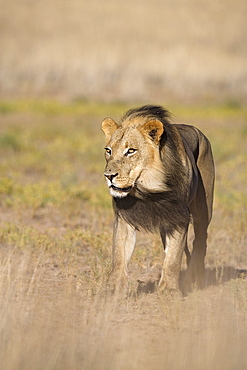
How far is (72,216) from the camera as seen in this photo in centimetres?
979

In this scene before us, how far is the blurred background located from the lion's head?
66.0ft

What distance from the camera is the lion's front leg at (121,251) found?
19.0 ft

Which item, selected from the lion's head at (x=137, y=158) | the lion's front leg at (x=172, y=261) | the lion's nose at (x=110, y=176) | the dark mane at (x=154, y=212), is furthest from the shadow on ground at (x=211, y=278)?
the lion's nose at (x=110, y=176)

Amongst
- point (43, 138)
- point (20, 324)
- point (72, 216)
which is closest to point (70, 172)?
point (72, 216)

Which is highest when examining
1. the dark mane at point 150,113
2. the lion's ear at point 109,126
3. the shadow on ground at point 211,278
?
the dark mane at point 150,113

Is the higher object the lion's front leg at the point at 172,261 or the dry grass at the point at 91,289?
the lion's front leg at the point at 172,261

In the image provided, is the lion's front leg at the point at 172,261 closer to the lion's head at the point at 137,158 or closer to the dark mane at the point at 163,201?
the dark mane at the point at 163,201

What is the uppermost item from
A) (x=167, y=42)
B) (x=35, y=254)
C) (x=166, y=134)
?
(x=167, y=42)

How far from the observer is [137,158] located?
216 inches

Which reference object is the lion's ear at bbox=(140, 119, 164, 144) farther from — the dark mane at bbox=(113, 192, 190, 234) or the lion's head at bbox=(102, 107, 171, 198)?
the dark mane at bbox=(113, 192, 190, 234)

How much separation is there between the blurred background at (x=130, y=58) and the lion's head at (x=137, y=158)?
793 inches

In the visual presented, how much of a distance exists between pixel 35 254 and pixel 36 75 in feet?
81.7

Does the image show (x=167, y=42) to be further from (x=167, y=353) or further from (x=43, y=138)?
(x=167, y=353)

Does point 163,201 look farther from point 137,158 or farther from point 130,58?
point 130,58
